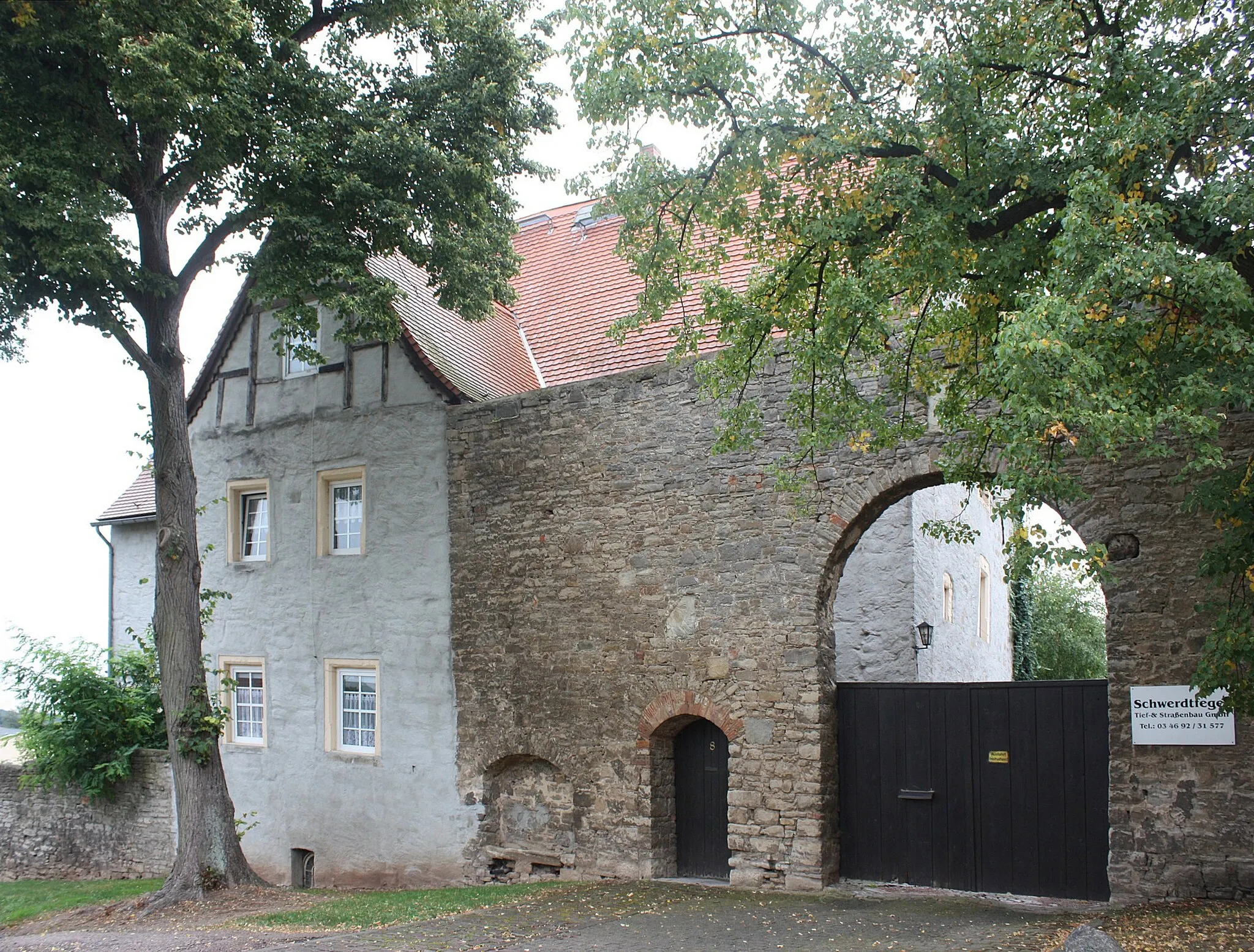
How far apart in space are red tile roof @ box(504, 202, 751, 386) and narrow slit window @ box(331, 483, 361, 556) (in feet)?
9.35

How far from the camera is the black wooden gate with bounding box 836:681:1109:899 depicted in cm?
953

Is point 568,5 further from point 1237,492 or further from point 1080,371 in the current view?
point 1237,492

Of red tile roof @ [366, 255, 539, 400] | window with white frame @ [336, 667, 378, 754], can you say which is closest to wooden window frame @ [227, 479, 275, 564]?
window with white frame @ [336, 667, 378, 754]

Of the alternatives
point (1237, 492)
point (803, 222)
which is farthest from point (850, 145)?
point (1237, 492)

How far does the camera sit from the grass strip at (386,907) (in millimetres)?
9508

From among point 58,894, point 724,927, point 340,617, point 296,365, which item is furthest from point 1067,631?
point 58,894

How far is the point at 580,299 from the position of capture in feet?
50.4

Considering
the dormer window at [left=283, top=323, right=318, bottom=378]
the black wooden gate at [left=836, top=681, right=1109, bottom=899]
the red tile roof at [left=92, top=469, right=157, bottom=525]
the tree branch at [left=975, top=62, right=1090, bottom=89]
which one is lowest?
the black wooden gate at [left=836, top=681, right=1109, bottom=899]

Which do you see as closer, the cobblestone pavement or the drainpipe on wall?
the cobblestone pavement

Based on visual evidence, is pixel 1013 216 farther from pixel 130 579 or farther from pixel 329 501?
pixel 130 579

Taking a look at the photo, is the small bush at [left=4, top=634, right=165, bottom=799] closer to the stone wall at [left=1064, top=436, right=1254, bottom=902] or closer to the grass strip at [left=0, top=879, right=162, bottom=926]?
the grass strip at [left=0, top=879, right=162, bottom=926]

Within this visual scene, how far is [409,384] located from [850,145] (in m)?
7.17

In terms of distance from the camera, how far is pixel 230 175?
11531mm

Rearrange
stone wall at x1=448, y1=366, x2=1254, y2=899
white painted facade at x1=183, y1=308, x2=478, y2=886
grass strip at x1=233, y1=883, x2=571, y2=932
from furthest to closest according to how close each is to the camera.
Result: white painted facade at x1=183, y1=308, x2=478, y2=886, grass strip at x1=233, y1=883, x2=571, y2=932, stone wall at x1=448, y1=366, x2=1254, y2=899
